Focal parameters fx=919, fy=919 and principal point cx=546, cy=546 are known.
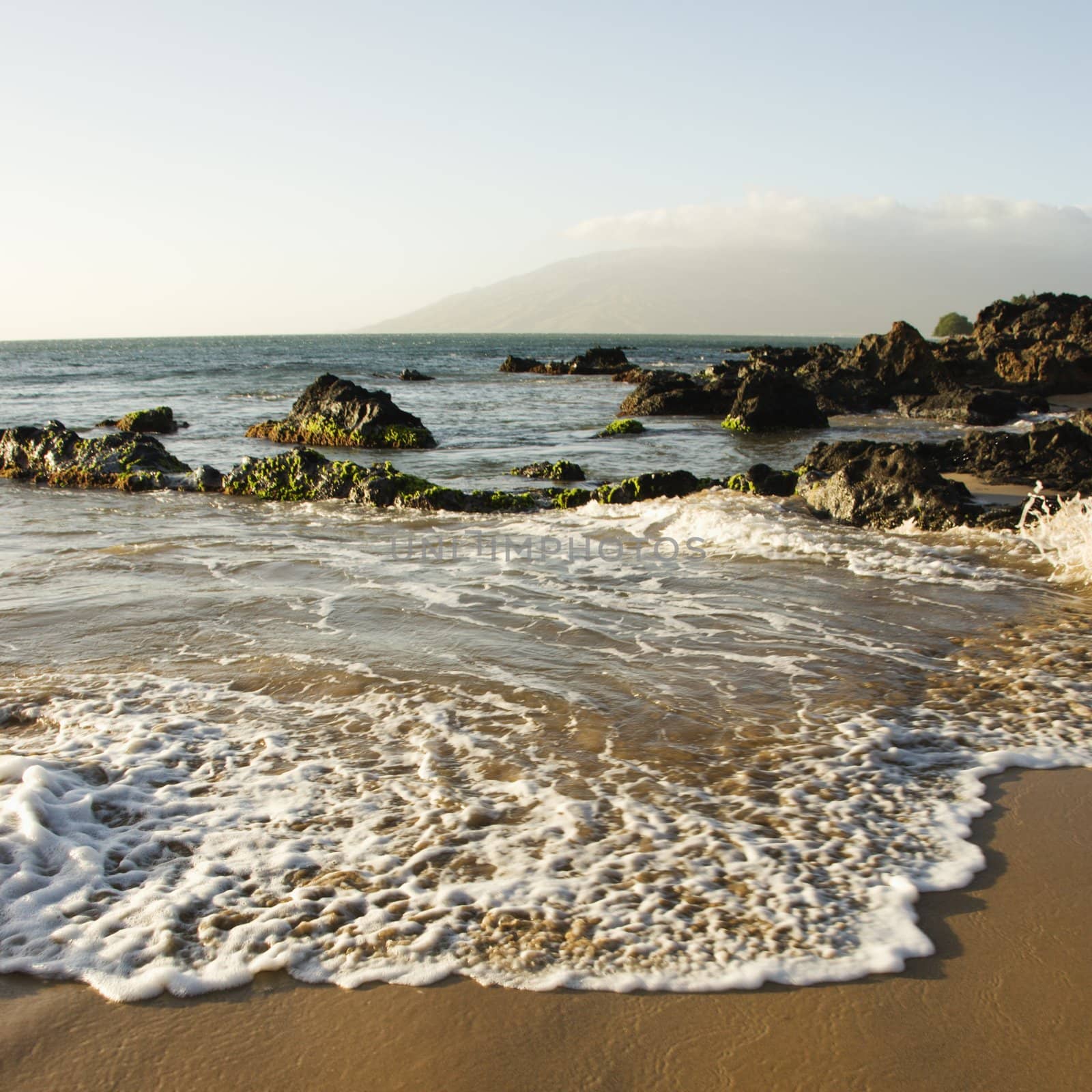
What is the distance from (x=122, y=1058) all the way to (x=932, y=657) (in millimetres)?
4869

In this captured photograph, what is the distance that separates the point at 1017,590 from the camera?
7.32 meters

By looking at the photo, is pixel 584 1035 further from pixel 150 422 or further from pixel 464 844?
pixel 150 422

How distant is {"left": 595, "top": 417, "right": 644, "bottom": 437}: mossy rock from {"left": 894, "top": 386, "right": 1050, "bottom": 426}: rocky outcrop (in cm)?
960

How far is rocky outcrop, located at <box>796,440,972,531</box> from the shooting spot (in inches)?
389

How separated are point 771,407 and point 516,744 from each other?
1996 cm

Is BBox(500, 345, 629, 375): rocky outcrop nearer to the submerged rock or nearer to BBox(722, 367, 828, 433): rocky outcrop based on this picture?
BBox(722, 367, 828, 433): rocky outcrop

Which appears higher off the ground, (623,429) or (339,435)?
(623,429)

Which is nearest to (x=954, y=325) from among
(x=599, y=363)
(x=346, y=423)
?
(x=599, y=363)

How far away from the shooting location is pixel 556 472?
1420 centimetres

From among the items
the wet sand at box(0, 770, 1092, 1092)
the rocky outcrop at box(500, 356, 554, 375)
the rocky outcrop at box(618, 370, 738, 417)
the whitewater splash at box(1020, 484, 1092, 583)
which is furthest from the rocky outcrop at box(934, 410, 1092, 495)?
the rocky outcrop at box(500, 356, 554, 375)

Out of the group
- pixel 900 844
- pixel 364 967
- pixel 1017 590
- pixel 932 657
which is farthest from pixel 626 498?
pixel 364 967

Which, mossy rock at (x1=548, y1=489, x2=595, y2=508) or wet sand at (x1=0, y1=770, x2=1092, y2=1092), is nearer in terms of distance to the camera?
wet sand at (x1=0, y1=770, x2=1092, y2=1092)
